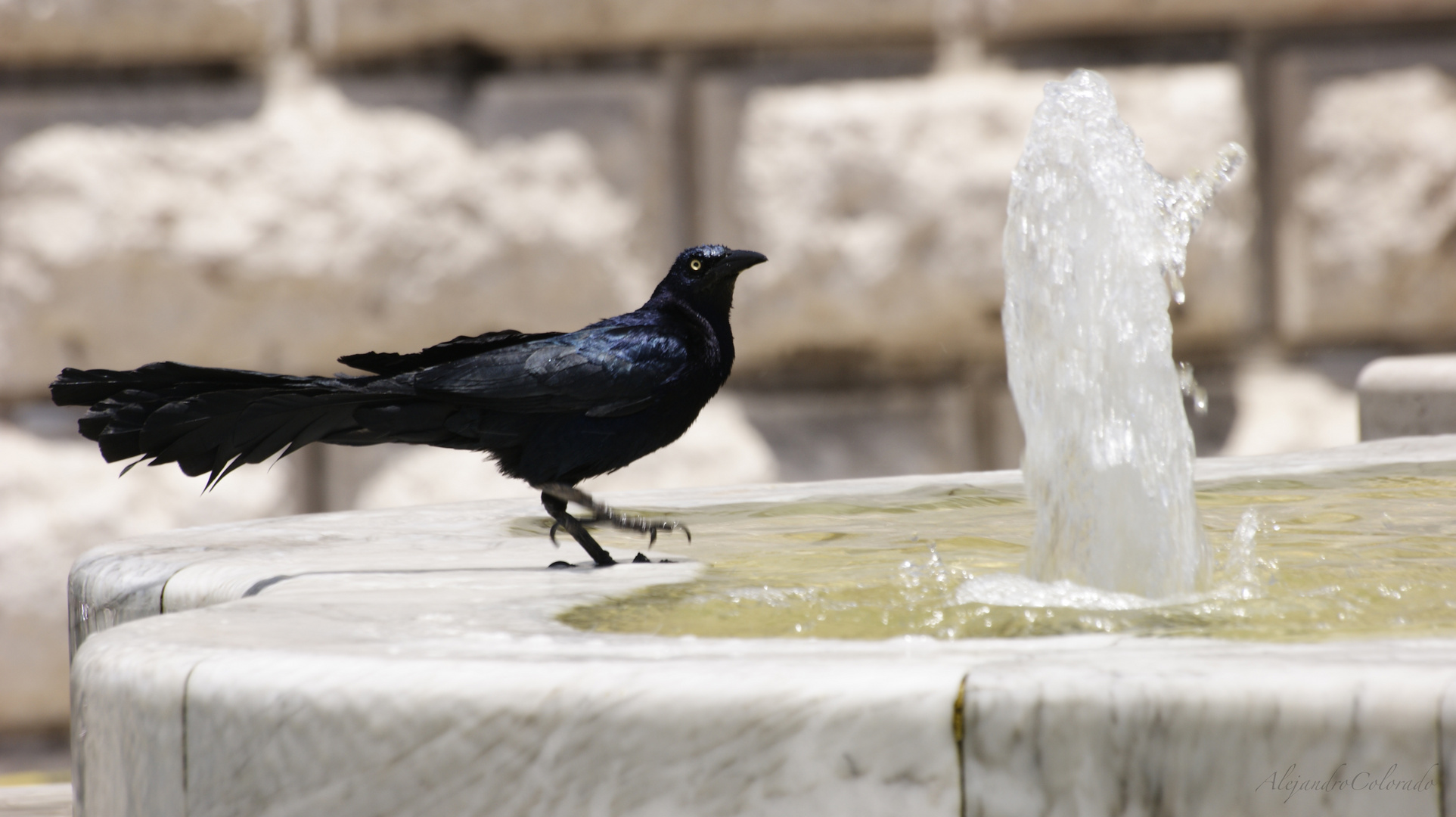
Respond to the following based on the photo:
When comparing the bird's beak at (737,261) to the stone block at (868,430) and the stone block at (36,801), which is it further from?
the stone block at (868,430)

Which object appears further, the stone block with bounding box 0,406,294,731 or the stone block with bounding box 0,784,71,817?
the stone block with bounding box 0,406,294,731

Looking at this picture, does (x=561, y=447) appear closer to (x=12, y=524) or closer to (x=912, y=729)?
(x=912, y=729)

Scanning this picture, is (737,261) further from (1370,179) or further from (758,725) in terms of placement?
(1370,179)

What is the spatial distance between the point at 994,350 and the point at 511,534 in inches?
64.4

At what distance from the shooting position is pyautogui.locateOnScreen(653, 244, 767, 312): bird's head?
2057 mm

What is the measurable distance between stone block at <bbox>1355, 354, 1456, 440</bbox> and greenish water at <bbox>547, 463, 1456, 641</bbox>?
600mm

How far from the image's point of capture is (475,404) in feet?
5.98

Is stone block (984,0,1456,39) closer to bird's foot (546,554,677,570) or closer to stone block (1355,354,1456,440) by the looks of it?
stone block (1355,354,1456,440)

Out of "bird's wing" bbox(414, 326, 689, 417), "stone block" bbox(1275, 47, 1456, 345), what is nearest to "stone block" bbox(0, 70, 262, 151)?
"bird's wing" bbox(414, 326, 689, 417)

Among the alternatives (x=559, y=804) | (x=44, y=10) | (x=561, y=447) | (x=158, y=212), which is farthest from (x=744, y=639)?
(x=44, y=10)

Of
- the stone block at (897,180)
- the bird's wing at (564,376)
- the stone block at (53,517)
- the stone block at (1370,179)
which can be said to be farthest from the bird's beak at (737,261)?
the stone block at (1370,179)

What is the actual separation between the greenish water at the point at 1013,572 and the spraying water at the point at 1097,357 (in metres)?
0.07

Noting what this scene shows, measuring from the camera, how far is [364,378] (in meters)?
→ 1.84

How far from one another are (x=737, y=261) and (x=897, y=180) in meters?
1.26
